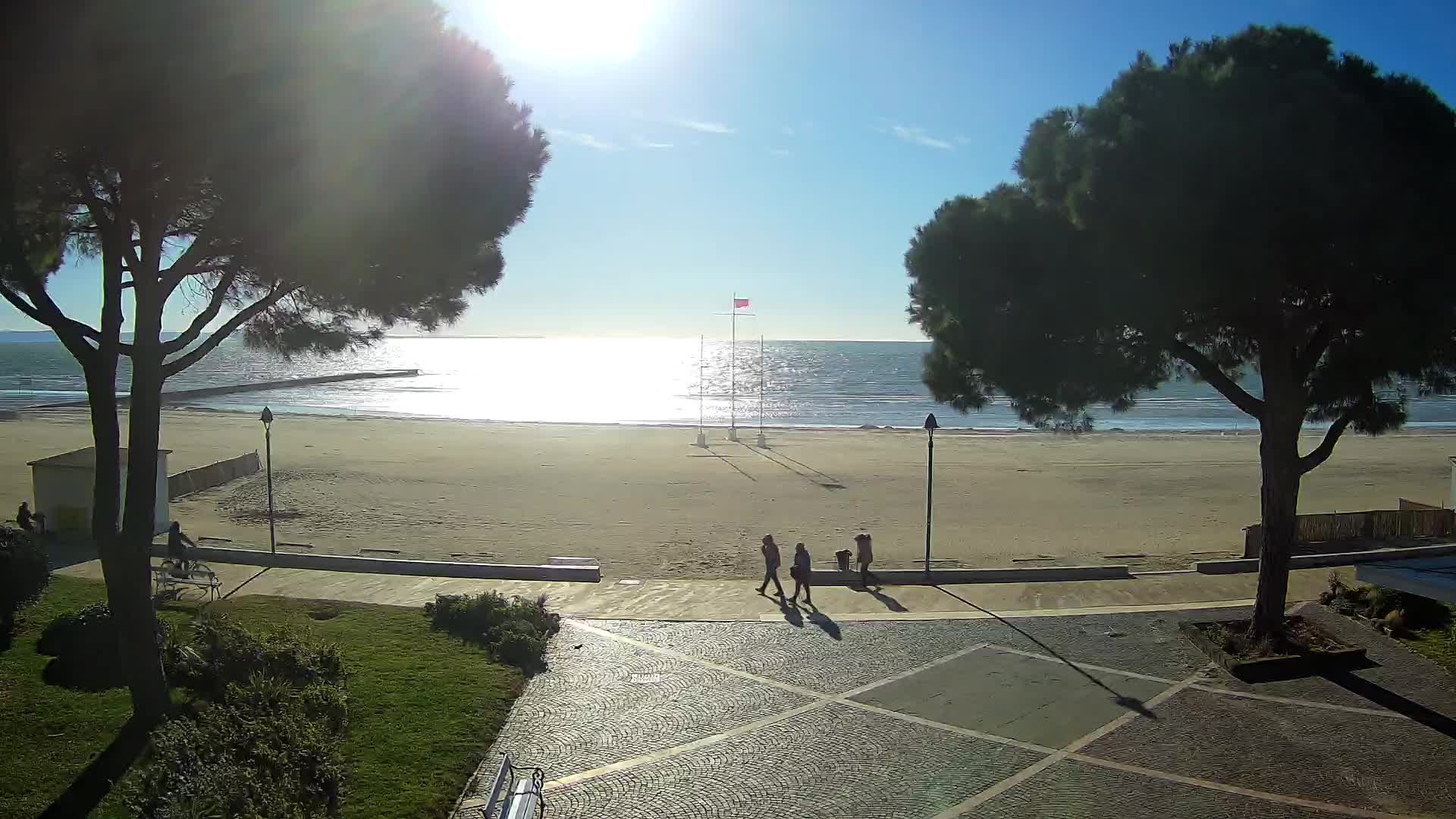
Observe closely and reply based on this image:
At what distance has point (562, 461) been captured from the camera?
36.0 metres

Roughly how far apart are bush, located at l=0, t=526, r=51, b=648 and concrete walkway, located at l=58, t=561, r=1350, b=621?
10.7ft

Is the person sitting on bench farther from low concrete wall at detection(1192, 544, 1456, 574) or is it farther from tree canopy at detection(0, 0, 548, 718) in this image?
low concrete wall at detection(1192, 544, 1456, 574)

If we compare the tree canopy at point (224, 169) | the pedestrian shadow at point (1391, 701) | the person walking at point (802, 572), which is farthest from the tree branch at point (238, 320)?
the pedestrian shadow at point (1391, 701)

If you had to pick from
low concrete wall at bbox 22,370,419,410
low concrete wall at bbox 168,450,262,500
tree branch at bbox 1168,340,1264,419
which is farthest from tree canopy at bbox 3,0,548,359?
low concrete wall at bbox 22,370,419,410

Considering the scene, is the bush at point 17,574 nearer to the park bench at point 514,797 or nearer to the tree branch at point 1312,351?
the park bench at point 514,797

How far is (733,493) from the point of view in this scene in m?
28.6

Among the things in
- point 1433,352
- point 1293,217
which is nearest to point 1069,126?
point 1293,217

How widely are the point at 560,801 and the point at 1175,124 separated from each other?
9.31 metres

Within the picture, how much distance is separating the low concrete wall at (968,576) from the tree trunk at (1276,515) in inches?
191

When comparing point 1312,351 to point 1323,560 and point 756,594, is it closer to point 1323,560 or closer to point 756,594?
point 1323,560

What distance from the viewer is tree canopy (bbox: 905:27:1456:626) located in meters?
9.35

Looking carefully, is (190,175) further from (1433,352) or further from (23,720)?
(1433,352)

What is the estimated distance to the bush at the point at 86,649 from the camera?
355 inches

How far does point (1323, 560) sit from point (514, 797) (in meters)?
16.7
